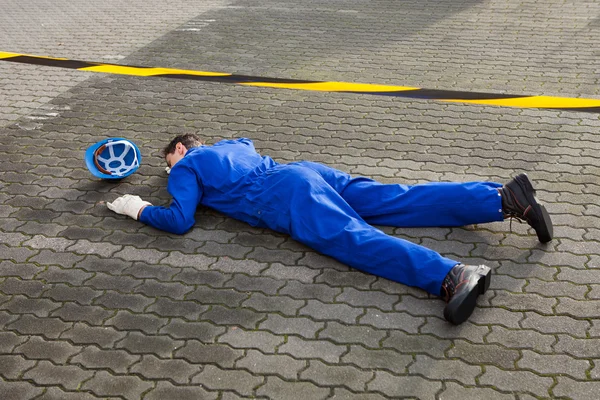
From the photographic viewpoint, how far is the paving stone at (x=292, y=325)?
3.88m

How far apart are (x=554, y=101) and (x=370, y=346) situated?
13.6 ft

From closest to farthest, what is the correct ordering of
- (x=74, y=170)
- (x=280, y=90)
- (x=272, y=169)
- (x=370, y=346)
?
1. (x=370, y=346)
2. (x=272, y=169)
3. (x=74, y=170)
4. (x=280, y=90)

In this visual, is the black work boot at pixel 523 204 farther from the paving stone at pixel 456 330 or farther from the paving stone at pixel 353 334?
the paving stone at pixel 353 334

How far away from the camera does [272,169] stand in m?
4.70

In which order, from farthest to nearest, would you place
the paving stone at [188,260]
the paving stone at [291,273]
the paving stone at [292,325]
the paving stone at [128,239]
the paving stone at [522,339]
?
the paving stone at [128,239], the paving stone at [188,260], the paving stone at [291,273], the paving stone at [292,325], the paving stone at [522,339]

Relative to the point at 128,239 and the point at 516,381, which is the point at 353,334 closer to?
the point at 516,381

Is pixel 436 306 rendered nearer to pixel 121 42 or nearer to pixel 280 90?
pixel 280 90

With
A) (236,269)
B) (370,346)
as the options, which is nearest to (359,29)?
(236,269)

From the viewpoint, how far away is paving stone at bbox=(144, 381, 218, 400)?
3461 mm

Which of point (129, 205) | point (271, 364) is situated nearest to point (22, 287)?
point (129, 205)

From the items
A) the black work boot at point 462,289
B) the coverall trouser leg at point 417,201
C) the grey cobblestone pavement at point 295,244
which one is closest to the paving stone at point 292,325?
the grey cobblestone pavement at point 295,244

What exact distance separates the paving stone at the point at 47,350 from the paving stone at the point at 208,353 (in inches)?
23.2

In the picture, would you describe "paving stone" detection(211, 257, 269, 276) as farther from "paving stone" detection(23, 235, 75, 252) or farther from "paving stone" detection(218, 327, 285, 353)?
"paving stone" detection(23, 235, 75, 252)

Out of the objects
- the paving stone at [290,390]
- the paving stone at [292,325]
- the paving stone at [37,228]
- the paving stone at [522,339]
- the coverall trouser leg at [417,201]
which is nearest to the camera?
the paving stone at [290,390]
